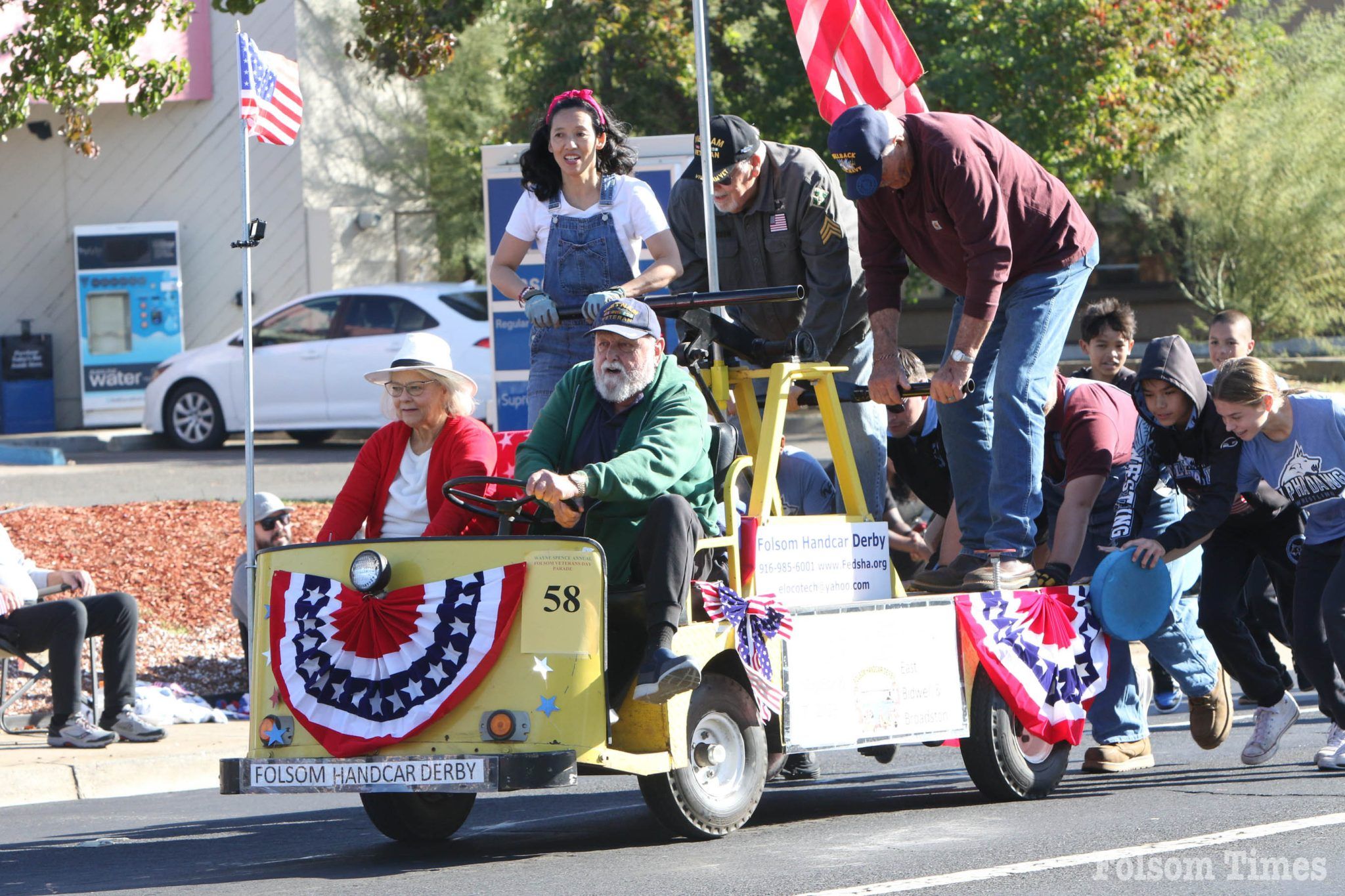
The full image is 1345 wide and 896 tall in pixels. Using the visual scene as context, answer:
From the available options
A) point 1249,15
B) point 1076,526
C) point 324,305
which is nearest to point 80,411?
point 324,305

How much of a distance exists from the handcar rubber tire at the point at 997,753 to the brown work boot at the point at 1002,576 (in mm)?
333

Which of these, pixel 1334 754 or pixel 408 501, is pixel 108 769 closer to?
pixel 408 501

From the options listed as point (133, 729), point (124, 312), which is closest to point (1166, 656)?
point (133, 729)

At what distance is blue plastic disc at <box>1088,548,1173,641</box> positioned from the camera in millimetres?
7512

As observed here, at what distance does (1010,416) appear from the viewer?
7.24 meters

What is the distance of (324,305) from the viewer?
20.7m

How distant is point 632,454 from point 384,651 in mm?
1070

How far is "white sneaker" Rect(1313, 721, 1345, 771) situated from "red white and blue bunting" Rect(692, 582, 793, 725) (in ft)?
8.45

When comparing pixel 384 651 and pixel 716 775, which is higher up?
pixel 384 651

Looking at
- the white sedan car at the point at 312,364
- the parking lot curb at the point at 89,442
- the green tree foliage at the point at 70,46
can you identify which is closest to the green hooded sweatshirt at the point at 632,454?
the green tree foliage at the point at 70,46

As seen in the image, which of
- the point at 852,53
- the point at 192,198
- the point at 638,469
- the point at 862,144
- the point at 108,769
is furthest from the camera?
the point at 192,198

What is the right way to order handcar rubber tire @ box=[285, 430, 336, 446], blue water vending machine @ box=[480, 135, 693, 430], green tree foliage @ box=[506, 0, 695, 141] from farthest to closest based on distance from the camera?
handcar rubber tire @ box=[285, 430, 336, 446] → green tree foliage @ box=[506, 0, 695, 141] → blue water vending machine @ box=[480, 135, 693, 430]

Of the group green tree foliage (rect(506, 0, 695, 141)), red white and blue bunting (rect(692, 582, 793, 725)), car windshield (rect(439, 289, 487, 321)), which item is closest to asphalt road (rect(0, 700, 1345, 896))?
red white and blue bunting (rect(692, 582, 793, 725))

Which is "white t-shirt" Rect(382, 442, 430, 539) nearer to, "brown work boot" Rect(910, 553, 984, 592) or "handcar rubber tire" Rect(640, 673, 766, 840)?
"handcar rubber tire" Rect(640, 673, 766, 840)
